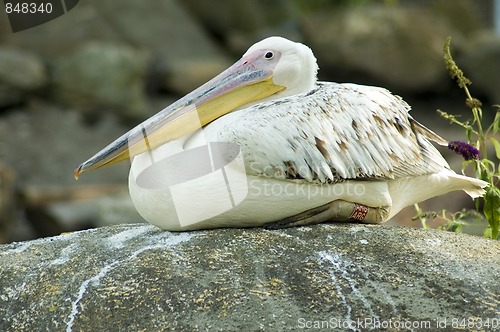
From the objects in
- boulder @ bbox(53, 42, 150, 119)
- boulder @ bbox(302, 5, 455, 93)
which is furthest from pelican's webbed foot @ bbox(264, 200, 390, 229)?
boulder @ bbox(302, 5, 455, 93)

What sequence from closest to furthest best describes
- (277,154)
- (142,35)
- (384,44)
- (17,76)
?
1. (277,154)
2. (17,76)
3. (384,44)
4. (142,35)

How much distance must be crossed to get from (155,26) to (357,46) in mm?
2872

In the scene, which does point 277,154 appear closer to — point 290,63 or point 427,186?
point 290,63

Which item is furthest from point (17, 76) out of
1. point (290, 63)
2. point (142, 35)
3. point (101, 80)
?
point (290, 63)

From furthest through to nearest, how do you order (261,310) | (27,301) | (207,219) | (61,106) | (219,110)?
(61,106) < (219,110) < (207,219) < (27,301) < (261,310)

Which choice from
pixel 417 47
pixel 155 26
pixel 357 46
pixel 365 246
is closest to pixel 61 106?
pixel 155 26

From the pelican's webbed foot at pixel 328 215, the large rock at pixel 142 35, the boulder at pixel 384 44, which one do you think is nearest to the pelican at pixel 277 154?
the pelican's webbed foot at pixel 328 215

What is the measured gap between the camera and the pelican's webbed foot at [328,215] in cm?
375

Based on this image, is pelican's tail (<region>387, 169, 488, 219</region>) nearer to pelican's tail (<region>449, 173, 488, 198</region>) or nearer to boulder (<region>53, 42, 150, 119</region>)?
pelican's tail (<region>449, 173, 488, 198</region>)

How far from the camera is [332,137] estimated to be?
3.80m

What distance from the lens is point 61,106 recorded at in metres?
10.9

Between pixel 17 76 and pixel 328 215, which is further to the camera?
pixel 17 76

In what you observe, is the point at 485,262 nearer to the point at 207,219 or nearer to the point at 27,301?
the point at 207,219

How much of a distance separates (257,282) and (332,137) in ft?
2.74
